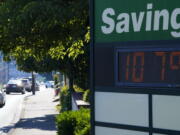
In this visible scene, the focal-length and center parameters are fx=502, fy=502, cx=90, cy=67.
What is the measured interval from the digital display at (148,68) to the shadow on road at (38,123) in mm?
12313

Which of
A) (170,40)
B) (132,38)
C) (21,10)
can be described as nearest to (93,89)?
(132,38)

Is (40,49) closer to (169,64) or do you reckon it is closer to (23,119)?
(169,64)

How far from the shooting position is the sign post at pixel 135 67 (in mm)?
6023

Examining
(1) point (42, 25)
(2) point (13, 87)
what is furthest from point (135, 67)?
(2) point (13, 87)

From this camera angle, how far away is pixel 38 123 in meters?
21.0

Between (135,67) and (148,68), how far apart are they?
0.19m

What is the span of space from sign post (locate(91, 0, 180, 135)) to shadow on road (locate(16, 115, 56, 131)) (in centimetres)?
1195

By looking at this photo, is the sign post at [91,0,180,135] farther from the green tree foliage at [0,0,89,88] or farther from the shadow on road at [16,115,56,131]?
the shadow on road at [16,115,56,131]

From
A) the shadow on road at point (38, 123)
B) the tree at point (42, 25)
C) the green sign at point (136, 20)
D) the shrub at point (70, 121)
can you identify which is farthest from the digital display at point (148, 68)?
the shadow on road at point (38, 123)

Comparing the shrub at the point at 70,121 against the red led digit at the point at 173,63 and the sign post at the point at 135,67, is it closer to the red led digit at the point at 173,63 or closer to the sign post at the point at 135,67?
the sign post at the point at 135,67

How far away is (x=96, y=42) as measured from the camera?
6.91 metres

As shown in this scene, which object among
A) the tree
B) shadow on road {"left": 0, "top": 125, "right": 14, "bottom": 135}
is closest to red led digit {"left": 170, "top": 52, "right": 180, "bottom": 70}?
the tree

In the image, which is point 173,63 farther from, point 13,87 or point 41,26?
point 13,87

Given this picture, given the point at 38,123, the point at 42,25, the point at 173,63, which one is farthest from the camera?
the point at 38,123
